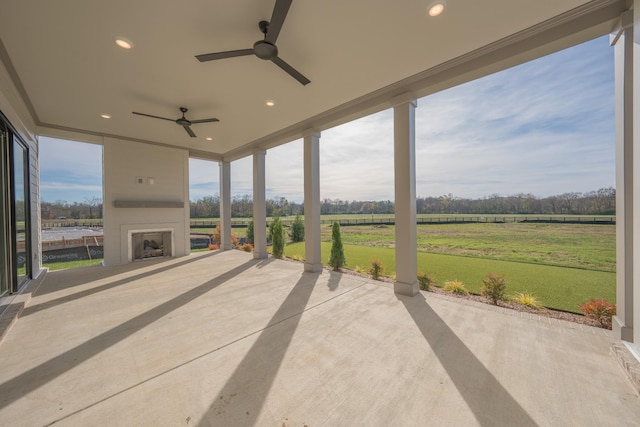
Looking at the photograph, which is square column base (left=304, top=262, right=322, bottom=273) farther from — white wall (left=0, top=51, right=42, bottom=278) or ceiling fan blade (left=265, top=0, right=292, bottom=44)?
white wall (left=0, top=51, right=42, bottom=278)

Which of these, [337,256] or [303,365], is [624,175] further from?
[337,256]

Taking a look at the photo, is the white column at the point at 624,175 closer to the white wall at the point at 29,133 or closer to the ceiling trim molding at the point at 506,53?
the ceiling trim molding at the point at 506,53

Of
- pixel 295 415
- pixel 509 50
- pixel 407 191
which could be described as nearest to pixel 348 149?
pixel 407 191

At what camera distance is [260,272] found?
17.5ft

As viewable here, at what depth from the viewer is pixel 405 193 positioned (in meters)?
3.84

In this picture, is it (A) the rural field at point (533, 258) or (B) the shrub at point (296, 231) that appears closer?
(A) the rural field at point (533, 258)

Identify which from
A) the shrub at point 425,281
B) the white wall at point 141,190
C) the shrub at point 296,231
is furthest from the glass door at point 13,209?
the shrub at point 296,231

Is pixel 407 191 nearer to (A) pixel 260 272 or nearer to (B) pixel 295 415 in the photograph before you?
(B) pixel 295 415

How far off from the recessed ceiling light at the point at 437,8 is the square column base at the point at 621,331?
3.62m

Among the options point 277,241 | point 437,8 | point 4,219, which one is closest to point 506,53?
point 437,8

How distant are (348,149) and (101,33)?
22.7 ft

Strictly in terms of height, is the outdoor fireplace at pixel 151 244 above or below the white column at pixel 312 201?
below

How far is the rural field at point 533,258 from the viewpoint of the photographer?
4.00 m

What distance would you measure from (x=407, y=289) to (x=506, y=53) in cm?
349
